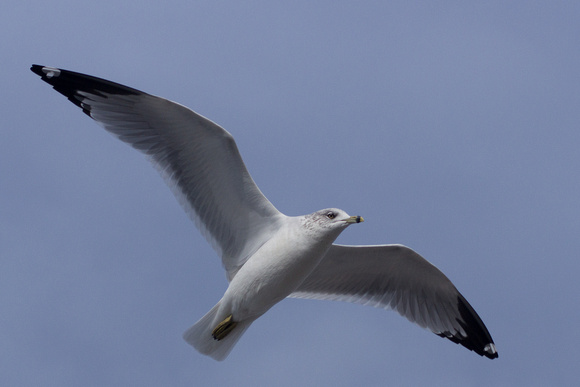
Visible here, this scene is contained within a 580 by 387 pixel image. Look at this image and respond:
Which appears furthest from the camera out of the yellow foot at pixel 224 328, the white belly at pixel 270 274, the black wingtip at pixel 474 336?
the black wingtip at pixel 474 336

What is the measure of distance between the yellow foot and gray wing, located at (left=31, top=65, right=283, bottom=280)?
45 cm

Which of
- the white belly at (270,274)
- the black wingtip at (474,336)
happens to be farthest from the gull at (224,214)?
the black wingtip at (474,336)

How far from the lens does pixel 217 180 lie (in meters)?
7.73

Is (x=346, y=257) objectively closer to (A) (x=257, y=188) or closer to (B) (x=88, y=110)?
(A) (x=257, y=188)

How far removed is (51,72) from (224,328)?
A: 2.55 metres

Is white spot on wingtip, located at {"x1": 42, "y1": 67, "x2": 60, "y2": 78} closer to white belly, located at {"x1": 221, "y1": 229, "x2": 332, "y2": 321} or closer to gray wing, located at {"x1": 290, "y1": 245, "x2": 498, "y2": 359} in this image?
white belly, located at {"x1": 221, "y1": 229, "x2": 332, "y2": 321}

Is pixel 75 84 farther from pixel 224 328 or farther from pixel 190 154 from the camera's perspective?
pixel 224 328

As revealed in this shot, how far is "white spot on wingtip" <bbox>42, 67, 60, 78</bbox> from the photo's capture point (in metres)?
7.72

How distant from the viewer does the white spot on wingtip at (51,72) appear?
25.3ft

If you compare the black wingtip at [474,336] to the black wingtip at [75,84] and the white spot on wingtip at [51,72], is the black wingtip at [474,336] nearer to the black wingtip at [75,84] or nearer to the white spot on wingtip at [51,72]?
the black wingtip at [75,84]

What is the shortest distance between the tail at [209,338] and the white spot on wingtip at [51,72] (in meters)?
2.34

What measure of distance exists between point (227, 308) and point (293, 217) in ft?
2.99

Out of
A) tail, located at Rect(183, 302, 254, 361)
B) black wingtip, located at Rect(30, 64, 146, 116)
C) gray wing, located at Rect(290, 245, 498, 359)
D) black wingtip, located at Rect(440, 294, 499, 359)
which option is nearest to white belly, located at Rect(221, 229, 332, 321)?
tail, located at Rect(183, 302, 254, 361)

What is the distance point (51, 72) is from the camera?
7730 millimetres
